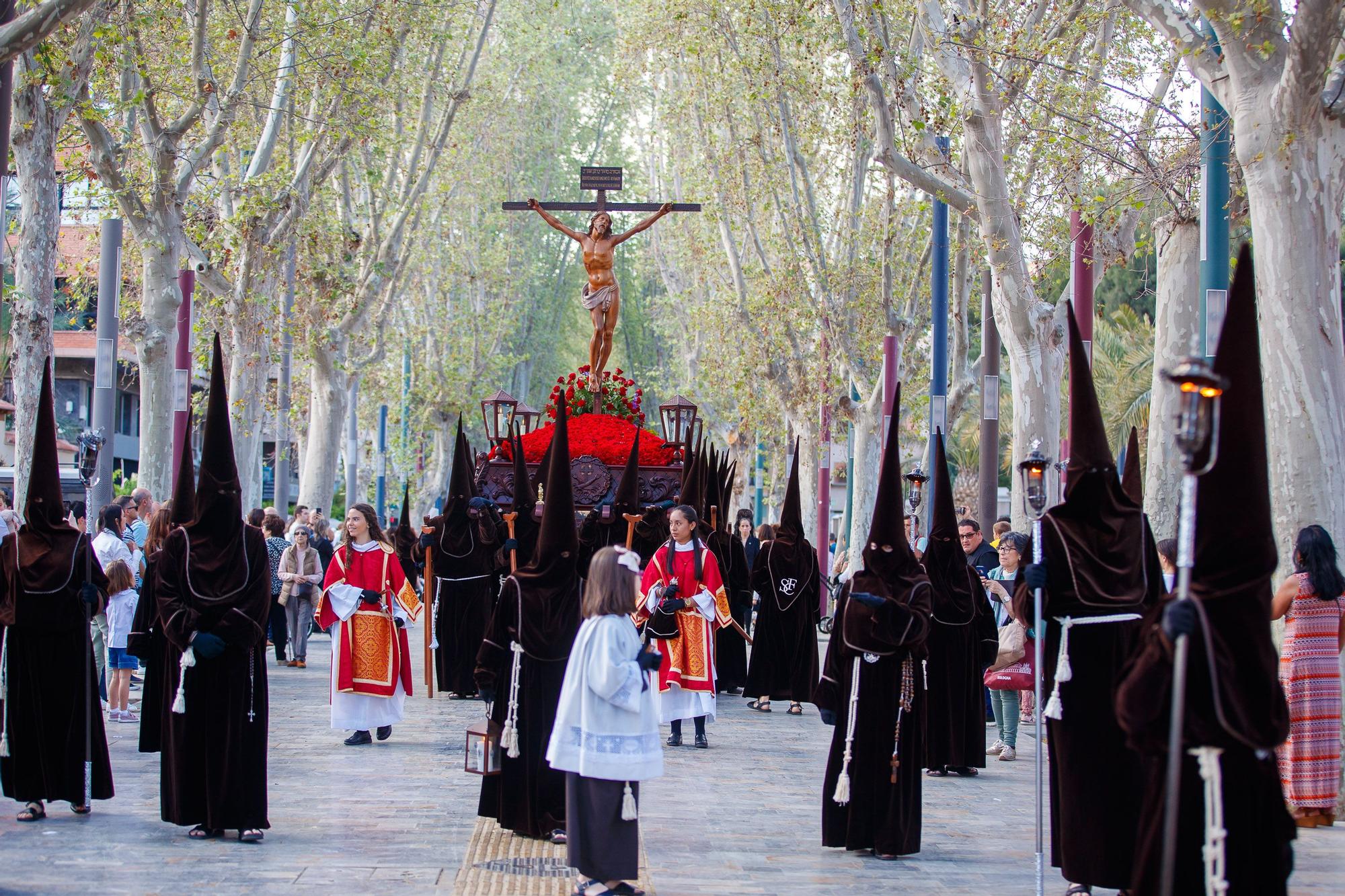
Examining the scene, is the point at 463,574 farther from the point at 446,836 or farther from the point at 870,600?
the point at 870,600

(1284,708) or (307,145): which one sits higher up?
(307,145)

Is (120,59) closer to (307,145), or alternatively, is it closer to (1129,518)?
(307,145)

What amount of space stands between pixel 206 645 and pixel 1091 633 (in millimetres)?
4579

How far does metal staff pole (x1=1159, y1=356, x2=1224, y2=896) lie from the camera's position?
5082 millimetres

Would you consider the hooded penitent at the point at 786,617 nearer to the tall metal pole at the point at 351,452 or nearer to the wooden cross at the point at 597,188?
the wooden cross at the point at 597,188

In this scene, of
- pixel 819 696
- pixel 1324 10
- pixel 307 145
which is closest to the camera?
pixel 819 696

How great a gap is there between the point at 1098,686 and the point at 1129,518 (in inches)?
32.1

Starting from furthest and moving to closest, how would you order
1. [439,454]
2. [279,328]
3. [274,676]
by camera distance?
[439,454], [279,328], [274,676]

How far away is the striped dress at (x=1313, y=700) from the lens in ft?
30.1

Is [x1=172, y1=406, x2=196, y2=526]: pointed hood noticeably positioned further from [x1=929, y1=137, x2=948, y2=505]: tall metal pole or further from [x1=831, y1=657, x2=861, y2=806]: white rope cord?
[x1=929, y1=137, x2=948, y2=505]: tall metal pole

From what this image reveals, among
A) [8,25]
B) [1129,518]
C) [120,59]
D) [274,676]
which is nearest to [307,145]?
[120,59]

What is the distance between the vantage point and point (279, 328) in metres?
24.7

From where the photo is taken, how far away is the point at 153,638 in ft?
31.9

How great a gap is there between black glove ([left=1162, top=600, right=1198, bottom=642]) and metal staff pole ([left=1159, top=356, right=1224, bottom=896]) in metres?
0.04
